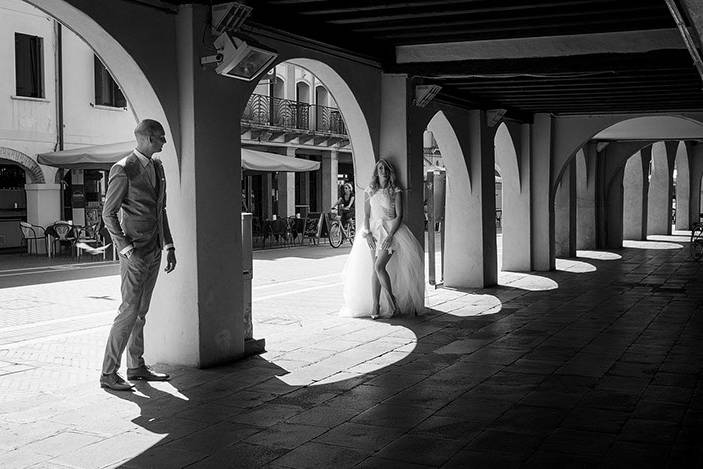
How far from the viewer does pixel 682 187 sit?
31.9 meters

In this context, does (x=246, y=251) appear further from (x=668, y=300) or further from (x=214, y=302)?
(x=668, y=300)

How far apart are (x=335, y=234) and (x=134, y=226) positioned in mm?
17524

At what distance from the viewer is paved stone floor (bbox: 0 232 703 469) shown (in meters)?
4.86

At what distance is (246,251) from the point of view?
7.97 meters

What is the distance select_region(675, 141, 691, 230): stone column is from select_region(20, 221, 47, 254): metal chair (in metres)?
22.1

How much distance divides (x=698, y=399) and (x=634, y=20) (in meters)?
3.86

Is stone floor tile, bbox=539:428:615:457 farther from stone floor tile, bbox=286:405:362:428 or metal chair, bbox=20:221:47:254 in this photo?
metal chair, bbox=20:221:47:254

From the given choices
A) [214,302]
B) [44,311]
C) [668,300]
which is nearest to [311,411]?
[214,302]

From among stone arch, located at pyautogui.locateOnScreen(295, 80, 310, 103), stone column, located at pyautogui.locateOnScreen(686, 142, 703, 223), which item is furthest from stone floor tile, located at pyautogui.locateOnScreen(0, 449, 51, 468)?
stone column, located at pyautogui.locateOnScreen(686, 142, 703, 223)

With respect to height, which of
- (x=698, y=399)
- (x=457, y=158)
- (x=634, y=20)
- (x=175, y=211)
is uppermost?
(x=634, y=20)

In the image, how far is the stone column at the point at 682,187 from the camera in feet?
103

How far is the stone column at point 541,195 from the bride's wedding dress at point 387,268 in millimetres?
6385

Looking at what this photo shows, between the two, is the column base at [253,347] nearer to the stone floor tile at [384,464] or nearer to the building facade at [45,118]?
the stone floor tile at [384,464]

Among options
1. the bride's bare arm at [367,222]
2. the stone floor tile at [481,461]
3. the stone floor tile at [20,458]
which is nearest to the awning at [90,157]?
the bride's bare arm at [367,222]
